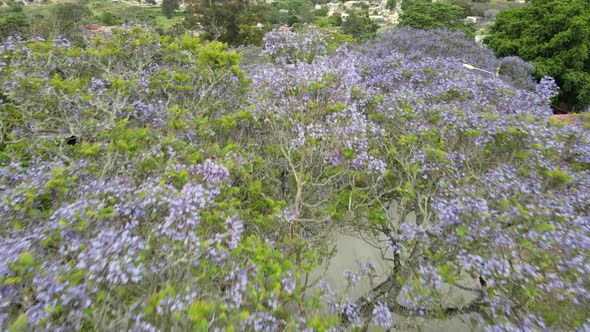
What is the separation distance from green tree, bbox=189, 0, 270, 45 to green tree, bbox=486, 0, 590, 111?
47.9ft

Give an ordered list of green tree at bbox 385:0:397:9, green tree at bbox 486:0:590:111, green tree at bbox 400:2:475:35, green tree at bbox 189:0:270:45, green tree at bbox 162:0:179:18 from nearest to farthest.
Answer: green tree at bbox 486:0:590:111 → green tree at bbox 189:0:270:45 → green tree at bbox 400:2:475:35 → green tree at bbox 162:0:179:18 → green tree at bbox 385:0:397:9

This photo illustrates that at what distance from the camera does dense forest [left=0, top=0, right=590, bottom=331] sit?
284 centimetres

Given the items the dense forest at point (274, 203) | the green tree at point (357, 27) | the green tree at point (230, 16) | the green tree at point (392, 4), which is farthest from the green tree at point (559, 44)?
the green tree at point (392, 4)

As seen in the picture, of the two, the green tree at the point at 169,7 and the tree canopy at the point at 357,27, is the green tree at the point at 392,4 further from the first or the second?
the green tree at the point at 169,7

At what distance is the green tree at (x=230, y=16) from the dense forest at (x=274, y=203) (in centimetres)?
1509

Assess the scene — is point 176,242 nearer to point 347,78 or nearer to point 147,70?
point 347,78

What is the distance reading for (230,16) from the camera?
70.7 ft

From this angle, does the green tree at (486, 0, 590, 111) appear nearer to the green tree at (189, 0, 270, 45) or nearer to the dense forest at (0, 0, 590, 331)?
the dense forest at (0, 0, 590, 331)

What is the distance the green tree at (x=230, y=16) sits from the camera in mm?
21266

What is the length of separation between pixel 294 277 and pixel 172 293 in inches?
46.5

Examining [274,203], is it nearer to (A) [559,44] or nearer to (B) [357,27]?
(A) [559,44]

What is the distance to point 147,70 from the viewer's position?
26.2ft

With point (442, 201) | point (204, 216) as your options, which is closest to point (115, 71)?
point (204, 216)

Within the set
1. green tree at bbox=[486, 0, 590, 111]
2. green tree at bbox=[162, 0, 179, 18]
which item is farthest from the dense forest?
green tree at bbox=[162, 0, 179, 18]
